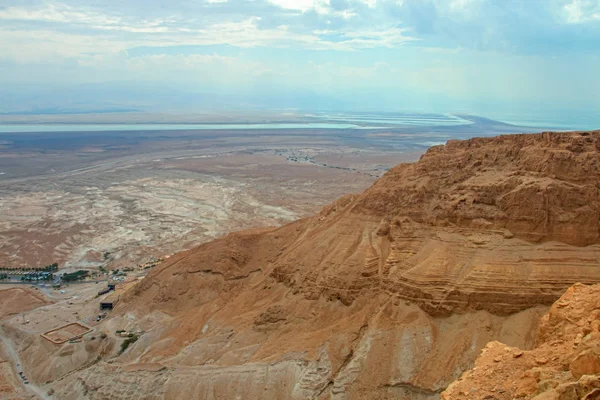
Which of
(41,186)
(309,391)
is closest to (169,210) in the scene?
(41,186)

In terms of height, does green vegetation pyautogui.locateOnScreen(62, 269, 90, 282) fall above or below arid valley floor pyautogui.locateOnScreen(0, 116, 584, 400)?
below

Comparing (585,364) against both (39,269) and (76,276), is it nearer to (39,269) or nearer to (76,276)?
(76,276)

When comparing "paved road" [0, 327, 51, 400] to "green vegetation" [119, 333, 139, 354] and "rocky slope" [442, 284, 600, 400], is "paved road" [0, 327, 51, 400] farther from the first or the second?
"rocky slope" [442, 284, 600, 400]

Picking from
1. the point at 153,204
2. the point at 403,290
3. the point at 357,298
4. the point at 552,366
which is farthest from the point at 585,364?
the point at 153,204

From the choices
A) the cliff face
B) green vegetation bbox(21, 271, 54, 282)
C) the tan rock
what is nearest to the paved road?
the cliff face

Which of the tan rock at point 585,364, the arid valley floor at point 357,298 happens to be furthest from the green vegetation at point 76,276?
the tan rock at point 585,364

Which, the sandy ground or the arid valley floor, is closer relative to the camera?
the arid valley floor
